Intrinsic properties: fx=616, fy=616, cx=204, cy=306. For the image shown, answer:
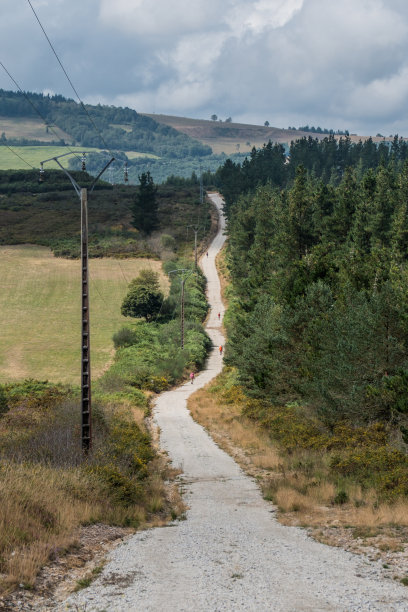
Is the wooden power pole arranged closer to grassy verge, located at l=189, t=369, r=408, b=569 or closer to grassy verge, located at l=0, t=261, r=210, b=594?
grassy verge, located at l=0, t=261, r=210, b=594

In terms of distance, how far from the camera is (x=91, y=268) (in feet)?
353

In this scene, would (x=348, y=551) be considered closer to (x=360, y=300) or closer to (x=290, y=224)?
(x=360, y=300)

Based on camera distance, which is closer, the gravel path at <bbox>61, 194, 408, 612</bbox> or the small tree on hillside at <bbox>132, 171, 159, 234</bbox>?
the gravel path at <bbox>61, 194, 408, 612</bbox>

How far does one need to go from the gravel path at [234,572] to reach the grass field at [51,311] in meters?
42.5

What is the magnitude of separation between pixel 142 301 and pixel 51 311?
13242 mm

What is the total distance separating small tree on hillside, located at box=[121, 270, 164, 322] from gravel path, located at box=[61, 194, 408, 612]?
66.2 meters

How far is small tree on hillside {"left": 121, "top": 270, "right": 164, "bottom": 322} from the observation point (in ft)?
277

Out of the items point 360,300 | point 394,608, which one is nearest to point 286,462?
point 360,300

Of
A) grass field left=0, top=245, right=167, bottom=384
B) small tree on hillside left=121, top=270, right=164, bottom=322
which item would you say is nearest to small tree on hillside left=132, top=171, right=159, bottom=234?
grass field left=0, top=245, right=167, bottom=384

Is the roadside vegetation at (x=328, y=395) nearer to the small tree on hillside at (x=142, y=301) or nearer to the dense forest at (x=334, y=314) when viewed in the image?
the dense forest at (x=334, y=314)

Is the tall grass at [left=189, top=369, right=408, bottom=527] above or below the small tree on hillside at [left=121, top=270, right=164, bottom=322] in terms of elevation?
below

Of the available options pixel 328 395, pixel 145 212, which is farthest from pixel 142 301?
pixel 328 395

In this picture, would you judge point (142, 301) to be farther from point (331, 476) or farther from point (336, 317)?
point (331, 476)

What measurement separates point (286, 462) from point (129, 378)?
33842mm
